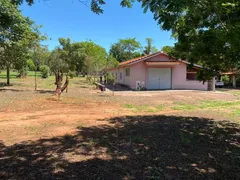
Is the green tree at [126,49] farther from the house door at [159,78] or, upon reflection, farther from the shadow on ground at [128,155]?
the shadow on ground at [128,155]

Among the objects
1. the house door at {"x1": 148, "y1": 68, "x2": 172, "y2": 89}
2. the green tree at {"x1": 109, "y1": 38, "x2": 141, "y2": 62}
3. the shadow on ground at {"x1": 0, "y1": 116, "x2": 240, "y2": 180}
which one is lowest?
the shadow on ground at {"x1": 0, "y1": 116, "x2": 240, "y2": 180}

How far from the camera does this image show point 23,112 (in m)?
9.23

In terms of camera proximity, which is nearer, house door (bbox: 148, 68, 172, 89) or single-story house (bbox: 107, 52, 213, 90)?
single-story house (bbox: 107, 52, 213, 90)

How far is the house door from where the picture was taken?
23.2 m

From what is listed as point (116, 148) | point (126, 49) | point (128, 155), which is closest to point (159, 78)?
point (116, 148)

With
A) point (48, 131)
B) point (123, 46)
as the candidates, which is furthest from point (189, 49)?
point (123, 46)

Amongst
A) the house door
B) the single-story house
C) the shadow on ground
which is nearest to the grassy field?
the shadow on ground

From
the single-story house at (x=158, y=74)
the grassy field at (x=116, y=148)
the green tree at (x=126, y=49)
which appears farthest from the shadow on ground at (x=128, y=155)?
the green tree at (x=126, y=49)

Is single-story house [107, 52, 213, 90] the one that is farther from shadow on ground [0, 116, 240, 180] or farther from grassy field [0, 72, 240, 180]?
shadow on ground [0, 116, 240, 180]

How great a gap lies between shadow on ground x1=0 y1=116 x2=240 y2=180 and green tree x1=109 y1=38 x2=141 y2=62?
53.2 meters

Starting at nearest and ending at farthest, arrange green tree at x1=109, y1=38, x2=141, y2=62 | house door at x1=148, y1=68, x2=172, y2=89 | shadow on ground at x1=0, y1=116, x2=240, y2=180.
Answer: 1. shadow on ground at x1=0, y1=116, x2=240, y2=180
2. house door at x1=148, y1=68, x2=172, y2=89
3. green tree at x1=109, y1=38, x2=141, y2=62

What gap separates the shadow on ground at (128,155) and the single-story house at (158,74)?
16228 millimetres

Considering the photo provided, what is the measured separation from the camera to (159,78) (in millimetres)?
23375

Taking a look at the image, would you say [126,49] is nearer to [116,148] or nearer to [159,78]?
[159,78]
